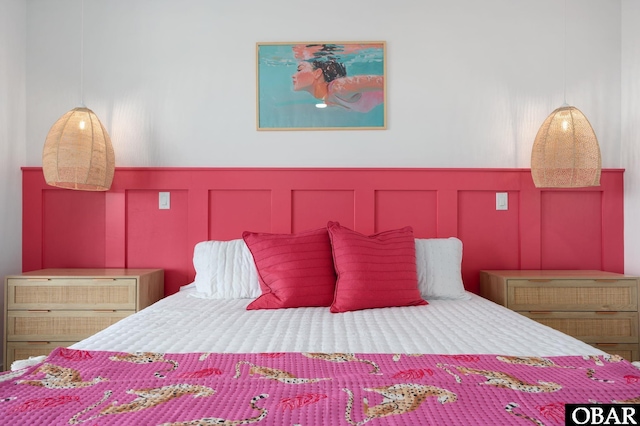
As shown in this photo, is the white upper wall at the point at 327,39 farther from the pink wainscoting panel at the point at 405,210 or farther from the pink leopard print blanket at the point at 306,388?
the pink leopard print blanket at the point at 306,388

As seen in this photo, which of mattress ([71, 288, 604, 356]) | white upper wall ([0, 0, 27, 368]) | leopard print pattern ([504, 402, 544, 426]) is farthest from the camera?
white upper wall ([0, 0, 27, 368])

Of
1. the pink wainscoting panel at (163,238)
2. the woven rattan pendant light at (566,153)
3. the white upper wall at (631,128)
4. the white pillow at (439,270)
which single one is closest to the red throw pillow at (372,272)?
the white pillow at (439,270)

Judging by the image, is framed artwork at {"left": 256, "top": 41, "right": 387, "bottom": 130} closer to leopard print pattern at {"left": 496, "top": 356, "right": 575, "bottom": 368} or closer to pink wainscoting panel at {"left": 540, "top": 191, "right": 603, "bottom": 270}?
pink wainscoting panel at {"left": 540, "top": 191, "right": 603, "bottom": 270}

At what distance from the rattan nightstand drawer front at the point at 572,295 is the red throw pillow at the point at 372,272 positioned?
0.64 m

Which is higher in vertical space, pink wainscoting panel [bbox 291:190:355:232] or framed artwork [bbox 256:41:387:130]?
framed artwork [bbox 256:41:387:130]

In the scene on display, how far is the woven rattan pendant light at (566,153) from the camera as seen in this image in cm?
259

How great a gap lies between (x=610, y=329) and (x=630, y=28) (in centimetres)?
183

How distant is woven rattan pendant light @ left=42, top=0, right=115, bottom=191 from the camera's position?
2.55 m

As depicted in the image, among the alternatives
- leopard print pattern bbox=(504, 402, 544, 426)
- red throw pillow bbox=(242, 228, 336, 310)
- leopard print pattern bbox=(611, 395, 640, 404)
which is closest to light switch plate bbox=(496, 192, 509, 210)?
red throw pillow bbox=(242, 228, 336, 310)

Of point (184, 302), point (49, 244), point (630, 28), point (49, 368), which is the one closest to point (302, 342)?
point (49, 368)

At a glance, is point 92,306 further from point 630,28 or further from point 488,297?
point 630,28

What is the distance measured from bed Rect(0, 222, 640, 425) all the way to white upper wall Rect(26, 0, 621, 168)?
80cm

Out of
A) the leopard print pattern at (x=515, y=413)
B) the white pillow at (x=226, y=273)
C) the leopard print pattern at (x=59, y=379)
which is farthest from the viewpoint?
the white pillow at (x=226, y=273)

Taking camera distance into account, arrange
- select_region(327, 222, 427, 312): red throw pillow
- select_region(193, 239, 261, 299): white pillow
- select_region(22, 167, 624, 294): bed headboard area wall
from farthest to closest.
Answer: select_region(22, 167, 624, 294): bed headboard area wall < select_region(193, 239, 261, 299): white pillow < select_region(327, 222, 427, 312): red throw pillow
